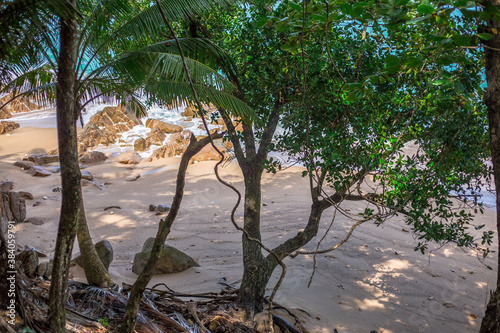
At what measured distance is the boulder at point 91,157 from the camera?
16500 mm

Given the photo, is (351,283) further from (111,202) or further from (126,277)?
(111,202)

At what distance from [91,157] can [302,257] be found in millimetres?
11802

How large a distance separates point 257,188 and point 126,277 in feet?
10.1

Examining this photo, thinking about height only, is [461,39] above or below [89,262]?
above

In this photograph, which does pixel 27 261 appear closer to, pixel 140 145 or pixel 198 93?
pixel 198 93

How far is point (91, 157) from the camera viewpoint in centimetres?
1666

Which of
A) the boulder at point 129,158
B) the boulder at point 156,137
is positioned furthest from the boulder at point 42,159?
the boulder at point 156,137

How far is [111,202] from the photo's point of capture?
1190cm

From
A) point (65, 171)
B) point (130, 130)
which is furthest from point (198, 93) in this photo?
point (130, 130)

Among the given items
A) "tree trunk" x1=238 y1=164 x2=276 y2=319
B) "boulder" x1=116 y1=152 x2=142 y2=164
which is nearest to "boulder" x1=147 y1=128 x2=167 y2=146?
"boulder" x1=116 y1=152 x2=142 y2=164

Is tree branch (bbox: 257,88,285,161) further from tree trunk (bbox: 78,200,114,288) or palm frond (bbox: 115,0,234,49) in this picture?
tree trunk (bbox: 78,200,114,288)

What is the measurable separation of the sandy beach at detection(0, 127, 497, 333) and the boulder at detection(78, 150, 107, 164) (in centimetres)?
238

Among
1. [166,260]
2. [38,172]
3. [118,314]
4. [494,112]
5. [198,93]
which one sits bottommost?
[166,260]

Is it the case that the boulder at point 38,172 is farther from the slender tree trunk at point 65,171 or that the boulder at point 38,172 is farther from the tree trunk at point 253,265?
the slender tree trunk at point 65,171
